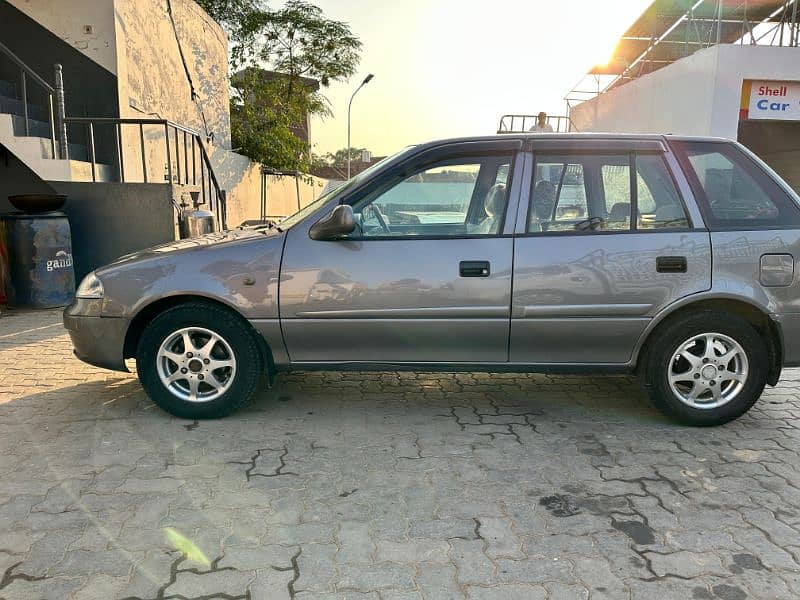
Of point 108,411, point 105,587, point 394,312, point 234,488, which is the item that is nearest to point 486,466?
point 394,312

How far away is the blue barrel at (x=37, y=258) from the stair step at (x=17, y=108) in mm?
2808

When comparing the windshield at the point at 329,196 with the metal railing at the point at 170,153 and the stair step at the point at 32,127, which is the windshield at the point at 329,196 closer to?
the metal railing at the point at 170,153

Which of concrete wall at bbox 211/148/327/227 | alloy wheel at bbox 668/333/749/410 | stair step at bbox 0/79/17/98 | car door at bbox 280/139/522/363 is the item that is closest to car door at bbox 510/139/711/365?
car door at bbox 280/139/522/363

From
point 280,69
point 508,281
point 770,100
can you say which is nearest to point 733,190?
point 508,281

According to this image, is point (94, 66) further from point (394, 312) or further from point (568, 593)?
point (568, 593)

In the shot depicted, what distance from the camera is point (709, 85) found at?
1362 cm

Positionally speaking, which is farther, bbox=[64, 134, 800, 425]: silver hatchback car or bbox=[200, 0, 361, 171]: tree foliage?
bbox=[200, 0, 361, 171]: tree foliage

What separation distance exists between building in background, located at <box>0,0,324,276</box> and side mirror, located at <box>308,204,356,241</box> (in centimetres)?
552

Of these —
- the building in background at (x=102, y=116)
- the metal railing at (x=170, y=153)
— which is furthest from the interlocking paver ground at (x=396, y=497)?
the metal railing at (x=170, y=153)

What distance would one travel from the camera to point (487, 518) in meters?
2.85

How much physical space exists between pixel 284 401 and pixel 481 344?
1.49 metres

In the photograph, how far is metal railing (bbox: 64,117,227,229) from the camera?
8875 mm

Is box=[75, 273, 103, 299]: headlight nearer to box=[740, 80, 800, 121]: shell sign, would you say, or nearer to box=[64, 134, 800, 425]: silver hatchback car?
box=[64, 134, 800, 425]: silver hatchback car

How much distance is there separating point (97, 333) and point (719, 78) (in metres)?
13.9
